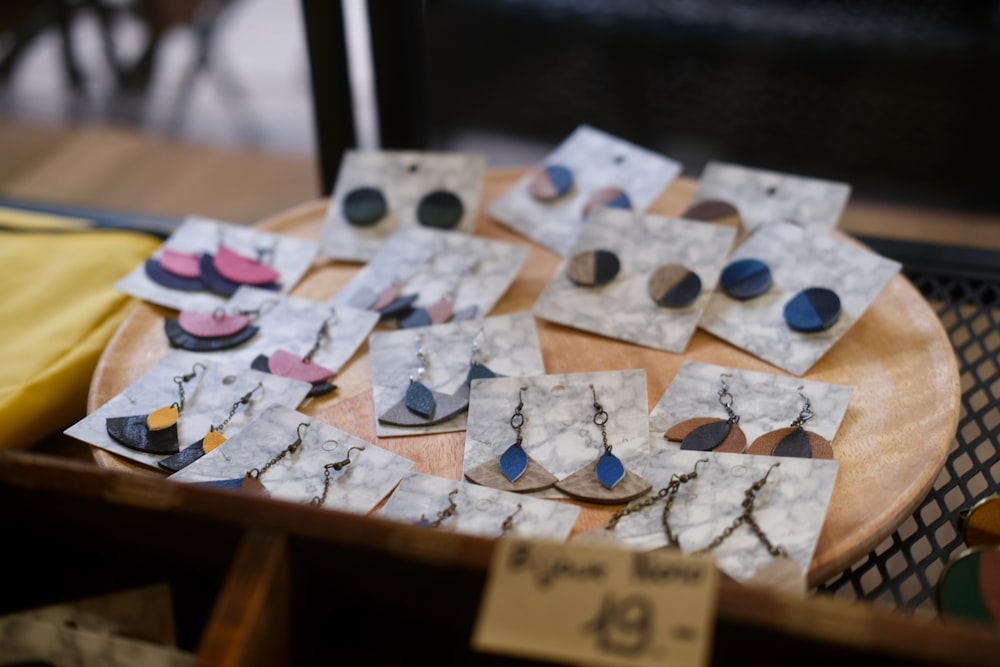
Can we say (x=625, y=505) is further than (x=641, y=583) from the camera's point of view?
Yes

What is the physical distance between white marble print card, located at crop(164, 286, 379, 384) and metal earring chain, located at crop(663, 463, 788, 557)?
0.44 meters

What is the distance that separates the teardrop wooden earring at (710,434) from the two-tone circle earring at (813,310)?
175mm

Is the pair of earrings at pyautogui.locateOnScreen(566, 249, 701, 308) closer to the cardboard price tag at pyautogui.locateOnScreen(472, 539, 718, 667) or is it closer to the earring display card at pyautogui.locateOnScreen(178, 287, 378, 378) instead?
the earring display card at pyautogui.locateOnScreen(178, 287, 378, 378)

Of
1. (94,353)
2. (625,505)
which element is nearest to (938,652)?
(625,505)

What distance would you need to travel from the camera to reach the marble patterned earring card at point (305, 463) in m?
0.94

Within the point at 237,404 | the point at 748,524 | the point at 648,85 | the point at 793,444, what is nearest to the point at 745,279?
the point at 793,444

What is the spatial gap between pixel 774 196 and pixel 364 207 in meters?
0.55

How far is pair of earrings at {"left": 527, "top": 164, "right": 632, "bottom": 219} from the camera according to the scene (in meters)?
1.32

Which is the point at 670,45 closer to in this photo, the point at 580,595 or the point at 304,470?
the point at 304,470

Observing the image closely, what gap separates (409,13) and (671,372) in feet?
3.00

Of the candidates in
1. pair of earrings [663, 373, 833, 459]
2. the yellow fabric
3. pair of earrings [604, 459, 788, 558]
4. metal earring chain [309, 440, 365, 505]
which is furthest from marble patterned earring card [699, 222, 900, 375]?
the yellow fabric

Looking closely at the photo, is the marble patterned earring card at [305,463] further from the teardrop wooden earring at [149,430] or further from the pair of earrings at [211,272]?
the pair of earrings at [211,272]

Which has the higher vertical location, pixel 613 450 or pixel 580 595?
pixel 580 595

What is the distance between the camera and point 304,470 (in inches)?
37.8
